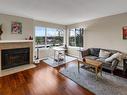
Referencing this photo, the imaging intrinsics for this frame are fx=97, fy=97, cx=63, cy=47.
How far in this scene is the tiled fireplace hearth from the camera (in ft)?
13.4

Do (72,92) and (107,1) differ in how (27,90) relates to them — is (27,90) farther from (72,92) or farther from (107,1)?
(107,1)

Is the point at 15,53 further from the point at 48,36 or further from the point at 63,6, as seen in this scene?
the point at 63,6

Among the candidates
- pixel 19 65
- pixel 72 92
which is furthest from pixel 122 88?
pixel 19 65

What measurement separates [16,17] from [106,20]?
440 centimetres

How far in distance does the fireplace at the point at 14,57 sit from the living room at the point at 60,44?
4cm

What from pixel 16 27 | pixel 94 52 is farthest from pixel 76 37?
pixel 16 27

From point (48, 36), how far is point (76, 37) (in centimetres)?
198

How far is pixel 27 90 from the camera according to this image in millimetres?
2553

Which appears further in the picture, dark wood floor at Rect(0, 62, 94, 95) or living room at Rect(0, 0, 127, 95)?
living room at Rect(0, 0, 127, 95)

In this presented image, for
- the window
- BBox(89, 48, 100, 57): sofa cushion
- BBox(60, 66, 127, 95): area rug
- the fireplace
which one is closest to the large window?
the window

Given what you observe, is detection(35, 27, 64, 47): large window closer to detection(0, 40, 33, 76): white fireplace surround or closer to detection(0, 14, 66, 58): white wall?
detection(0, 14, 66, 58): white wall

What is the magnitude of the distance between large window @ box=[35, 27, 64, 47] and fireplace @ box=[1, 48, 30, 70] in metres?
1.48

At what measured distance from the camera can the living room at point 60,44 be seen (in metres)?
2.76

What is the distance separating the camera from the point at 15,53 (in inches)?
175
